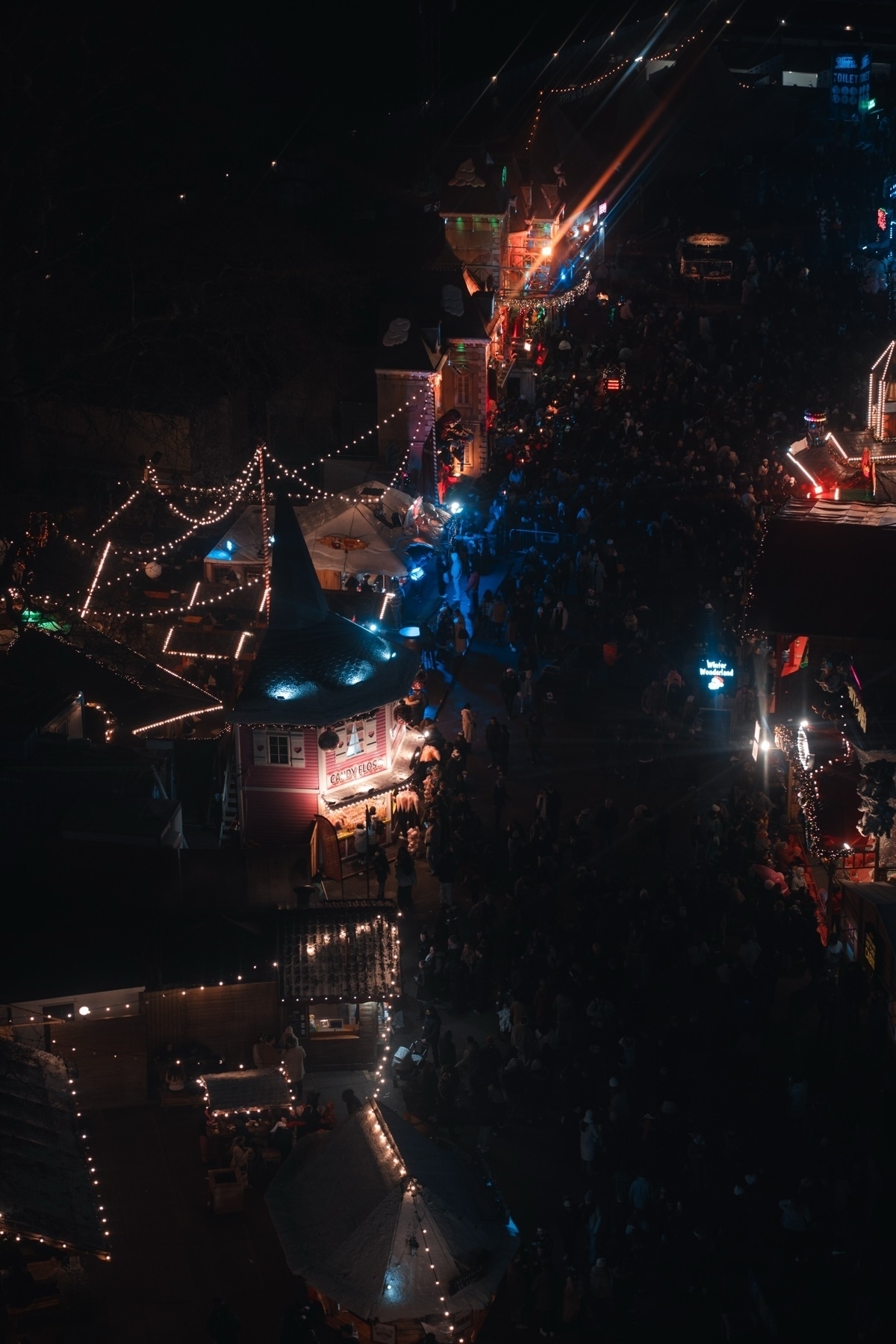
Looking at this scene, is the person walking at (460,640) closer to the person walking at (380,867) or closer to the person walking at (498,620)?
the person walking at (498,620)

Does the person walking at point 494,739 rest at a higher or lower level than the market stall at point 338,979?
higher

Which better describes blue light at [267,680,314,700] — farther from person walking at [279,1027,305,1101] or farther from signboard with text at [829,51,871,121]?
signboard with text at [829,51,871,121]

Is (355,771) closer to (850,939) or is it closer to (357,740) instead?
(357,740)

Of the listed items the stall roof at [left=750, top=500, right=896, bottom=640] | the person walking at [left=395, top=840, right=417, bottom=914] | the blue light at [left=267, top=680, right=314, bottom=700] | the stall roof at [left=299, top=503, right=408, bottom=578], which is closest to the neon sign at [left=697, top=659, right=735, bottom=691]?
the stall roof at [left=750, top=500, right=896, bottom=640]

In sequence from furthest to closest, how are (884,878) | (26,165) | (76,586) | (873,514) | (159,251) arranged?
(159,251) < (26,165) < (76,586) < (873,514) < (884,878)

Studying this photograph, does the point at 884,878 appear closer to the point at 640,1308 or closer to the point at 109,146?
the point at 640,1308

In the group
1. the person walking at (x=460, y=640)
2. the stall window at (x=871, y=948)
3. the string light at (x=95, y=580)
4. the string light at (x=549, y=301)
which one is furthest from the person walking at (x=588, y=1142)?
the string light at (x=549, y=301)

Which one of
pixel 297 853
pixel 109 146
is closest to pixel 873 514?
pixel 297 853
